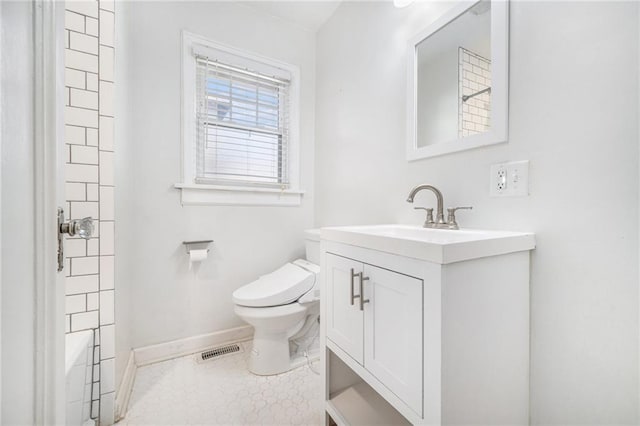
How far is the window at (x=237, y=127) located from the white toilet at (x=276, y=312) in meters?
0.68

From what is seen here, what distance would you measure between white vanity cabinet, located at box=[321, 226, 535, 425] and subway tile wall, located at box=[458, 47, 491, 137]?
458 mm

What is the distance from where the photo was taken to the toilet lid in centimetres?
150

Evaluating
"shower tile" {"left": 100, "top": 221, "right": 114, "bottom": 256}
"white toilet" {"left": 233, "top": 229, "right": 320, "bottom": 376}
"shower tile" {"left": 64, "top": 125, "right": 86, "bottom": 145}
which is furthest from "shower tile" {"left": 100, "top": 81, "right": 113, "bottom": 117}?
"white toilet" {"left": 233, "top": 229, "right": 320, "bottom": 376}

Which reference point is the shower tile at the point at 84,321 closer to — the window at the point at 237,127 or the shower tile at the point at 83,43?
the window at the point at 237,127

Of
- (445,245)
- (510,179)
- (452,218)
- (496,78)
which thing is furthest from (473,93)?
(445,245)

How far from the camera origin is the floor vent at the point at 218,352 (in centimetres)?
173

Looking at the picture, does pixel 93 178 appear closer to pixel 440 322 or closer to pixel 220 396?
pixel 220 396

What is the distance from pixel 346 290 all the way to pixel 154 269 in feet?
4.35

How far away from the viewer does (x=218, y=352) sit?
179cm

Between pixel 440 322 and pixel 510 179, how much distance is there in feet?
1.97

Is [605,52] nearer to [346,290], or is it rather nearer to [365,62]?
[346,290]

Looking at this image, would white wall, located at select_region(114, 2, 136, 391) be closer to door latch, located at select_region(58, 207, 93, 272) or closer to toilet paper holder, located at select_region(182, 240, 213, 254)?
toilet paper holder, located at select_region(182, 240, 213, 254)

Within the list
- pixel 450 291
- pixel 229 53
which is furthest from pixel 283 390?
pixel 229 53

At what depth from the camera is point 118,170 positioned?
1.26m
